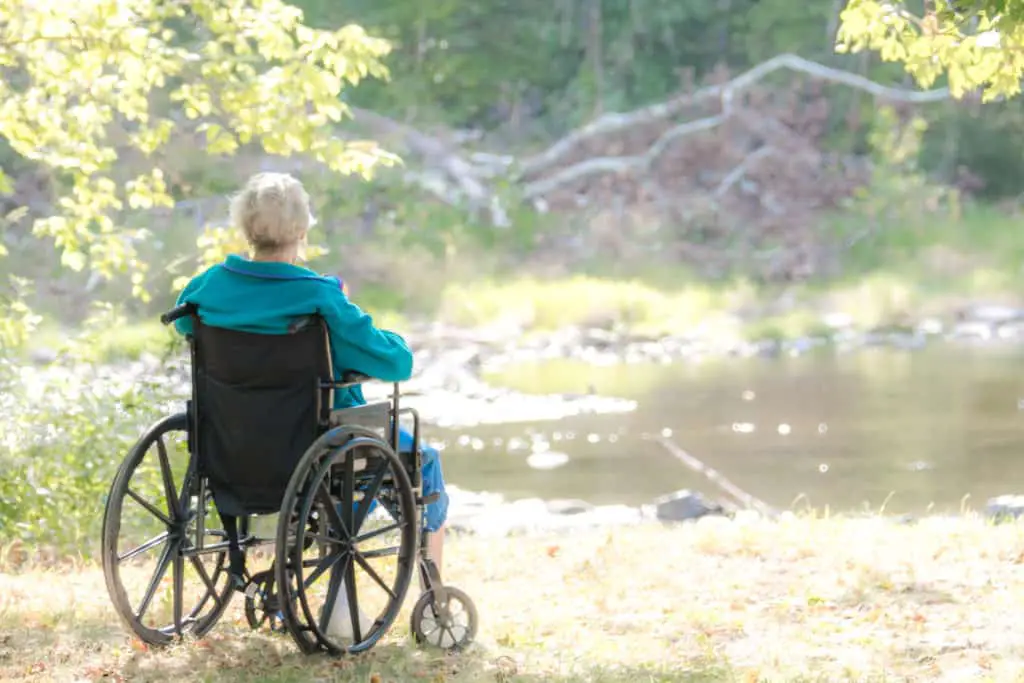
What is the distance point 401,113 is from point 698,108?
5111mm

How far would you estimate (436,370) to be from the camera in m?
17.1

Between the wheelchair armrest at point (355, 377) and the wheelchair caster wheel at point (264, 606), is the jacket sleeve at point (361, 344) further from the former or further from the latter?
the wheelchair caster wheel at point (264, 606)

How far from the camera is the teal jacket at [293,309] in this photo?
152 inches

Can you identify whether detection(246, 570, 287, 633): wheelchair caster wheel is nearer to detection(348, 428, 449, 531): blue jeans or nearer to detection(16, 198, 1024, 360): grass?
detection(348, 428, 449, 531): blue jeans

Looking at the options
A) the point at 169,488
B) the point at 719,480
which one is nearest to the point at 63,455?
the point at 169,488

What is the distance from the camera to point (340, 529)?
3.98 m

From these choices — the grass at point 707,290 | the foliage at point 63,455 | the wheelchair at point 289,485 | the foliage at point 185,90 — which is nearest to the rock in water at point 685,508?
the foliage at point 185,90

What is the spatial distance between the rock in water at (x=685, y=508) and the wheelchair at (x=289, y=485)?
4.71m

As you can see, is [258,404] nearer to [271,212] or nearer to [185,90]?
[271,212]

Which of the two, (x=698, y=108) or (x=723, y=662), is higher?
(x=698, y=108)

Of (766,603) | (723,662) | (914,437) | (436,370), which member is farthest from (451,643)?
(436,370)

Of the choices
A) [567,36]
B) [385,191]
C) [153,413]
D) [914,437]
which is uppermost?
[567,36]

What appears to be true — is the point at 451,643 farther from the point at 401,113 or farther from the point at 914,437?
the point at 401,113

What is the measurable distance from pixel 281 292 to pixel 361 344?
231mm
